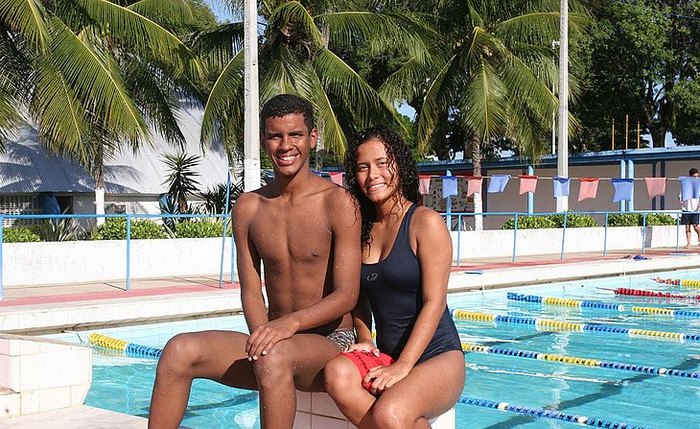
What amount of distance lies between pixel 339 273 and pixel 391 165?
53cm

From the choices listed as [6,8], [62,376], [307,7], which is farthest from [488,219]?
[62,376]

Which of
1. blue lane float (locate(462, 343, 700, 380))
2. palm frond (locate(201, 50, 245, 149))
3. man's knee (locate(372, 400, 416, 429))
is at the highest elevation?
palm frond (locate(201, 50, 245, 149))

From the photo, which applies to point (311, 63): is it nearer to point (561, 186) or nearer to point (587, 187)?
point (561, 186)

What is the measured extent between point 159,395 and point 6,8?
Answer: 12640mm

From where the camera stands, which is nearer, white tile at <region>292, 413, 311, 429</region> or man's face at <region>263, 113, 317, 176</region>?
man's face at <region>263, 113, 317, 176</region>

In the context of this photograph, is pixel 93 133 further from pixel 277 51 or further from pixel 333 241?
pixel 333 241

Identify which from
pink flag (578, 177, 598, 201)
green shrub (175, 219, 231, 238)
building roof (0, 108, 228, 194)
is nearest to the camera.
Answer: green shrub (175, 219, 231, 238)

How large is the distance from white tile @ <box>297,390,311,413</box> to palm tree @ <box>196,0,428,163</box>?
46.7ft

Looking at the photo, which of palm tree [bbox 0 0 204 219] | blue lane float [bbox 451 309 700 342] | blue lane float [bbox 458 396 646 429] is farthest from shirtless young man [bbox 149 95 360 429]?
palm tree [bbox 0 0 204 219]

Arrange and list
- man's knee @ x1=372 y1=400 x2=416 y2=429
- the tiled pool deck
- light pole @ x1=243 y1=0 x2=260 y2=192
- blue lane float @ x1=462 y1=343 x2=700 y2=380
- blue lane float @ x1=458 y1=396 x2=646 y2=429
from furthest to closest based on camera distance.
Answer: light pole @ x1=243 y1=0 x2=260 y2=192 → the tiled pool deck → blue lane float @ x1=462 y1=343 x2=700 y2=380 → blue lane float @ x1=458 y1=396 x2=646 y2=429 → man's knee @ x1=372 y1=400 x2=416 y2=429

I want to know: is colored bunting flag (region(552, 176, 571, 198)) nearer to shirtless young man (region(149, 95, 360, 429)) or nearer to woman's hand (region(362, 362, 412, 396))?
shirtless young man (region(149, 95, 360, 429))

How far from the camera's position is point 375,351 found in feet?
12.1

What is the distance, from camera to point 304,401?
406 centimetres

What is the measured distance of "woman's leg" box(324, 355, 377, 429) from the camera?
3.47 m
